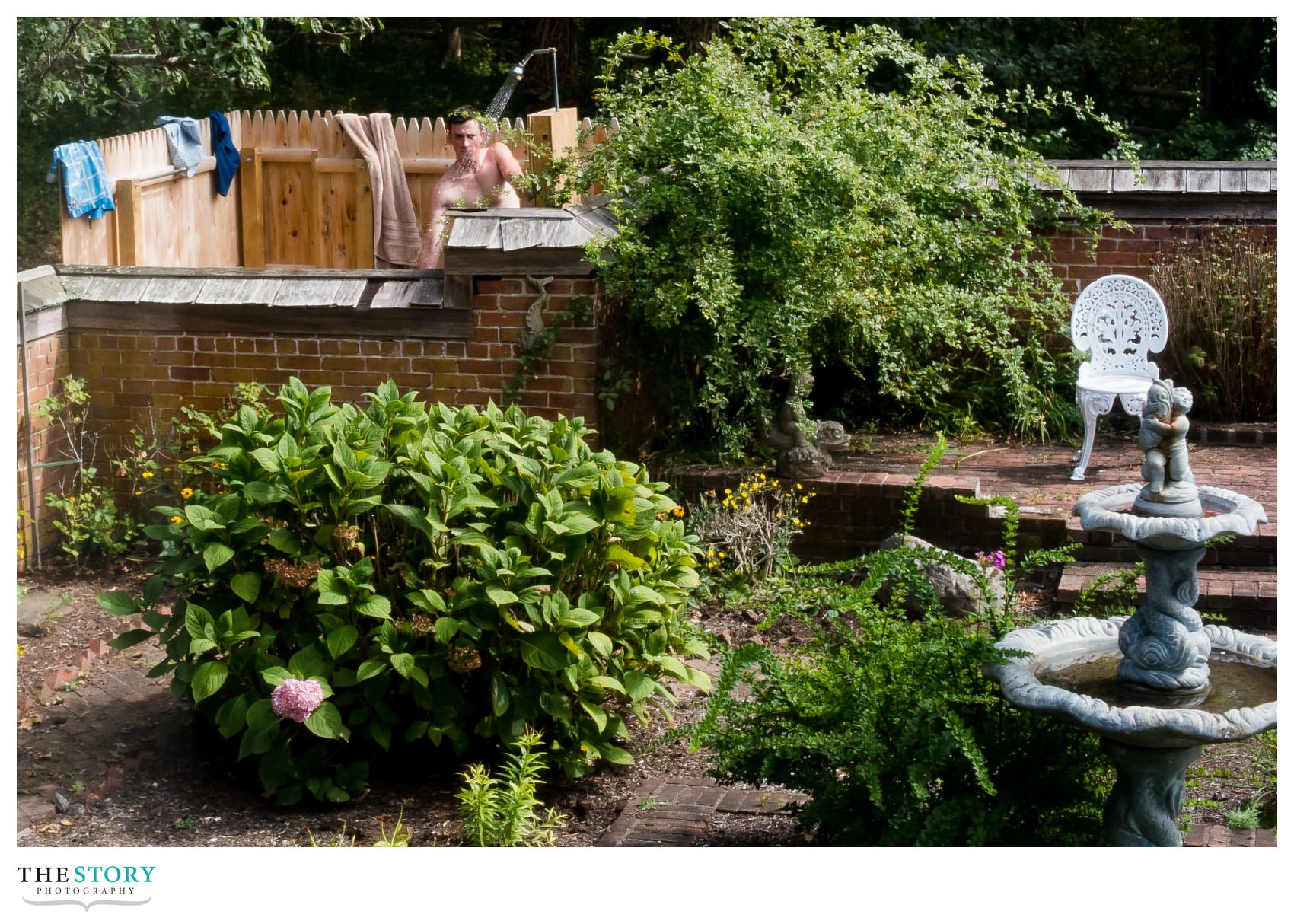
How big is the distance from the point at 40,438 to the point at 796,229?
3.75m

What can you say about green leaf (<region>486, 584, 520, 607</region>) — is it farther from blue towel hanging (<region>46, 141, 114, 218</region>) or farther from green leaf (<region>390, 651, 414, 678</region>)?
blue towel hanging (<region>46, 141, 114, 218</region>)

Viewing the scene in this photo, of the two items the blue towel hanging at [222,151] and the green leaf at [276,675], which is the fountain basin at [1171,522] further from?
the blue towel hanging at [222,151]

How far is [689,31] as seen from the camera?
1273 centimetres

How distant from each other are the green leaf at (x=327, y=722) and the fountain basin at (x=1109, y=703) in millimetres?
1945

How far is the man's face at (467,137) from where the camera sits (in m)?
8.62

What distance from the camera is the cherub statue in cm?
346

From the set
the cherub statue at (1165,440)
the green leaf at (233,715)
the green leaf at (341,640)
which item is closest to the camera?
the cherub statue at (1165,440)

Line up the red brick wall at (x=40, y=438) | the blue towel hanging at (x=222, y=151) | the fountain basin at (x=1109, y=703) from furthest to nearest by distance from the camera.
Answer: the blue towel hanging at (x=222, y=151) < the red brick wall at (x=40, y=438) < the fountain basin at (x=1109, y=703)

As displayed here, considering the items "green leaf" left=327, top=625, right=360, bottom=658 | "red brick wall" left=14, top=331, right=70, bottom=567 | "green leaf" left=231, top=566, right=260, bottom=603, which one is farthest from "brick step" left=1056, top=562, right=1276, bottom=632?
"red brick wall" left=14, top=331, right=70, bottom=567

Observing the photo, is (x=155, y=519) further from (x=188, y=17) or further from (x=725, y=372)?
(x=188, y=17)

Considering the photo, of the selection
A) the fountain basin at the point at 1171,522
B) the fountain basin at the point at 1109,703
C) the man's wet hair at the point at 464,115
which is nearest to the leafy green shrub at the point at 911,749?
the fountain basin at the point at 1109,703

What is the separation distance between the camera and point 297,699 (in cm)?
413

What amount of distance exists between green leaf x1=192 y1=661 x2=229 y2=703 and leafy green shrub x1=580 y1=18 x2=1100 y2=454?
2669mm

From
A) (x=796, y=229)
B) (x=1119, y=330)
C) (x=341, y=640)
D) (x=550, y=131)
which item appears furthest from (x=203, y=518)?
(x=550, y=131)
